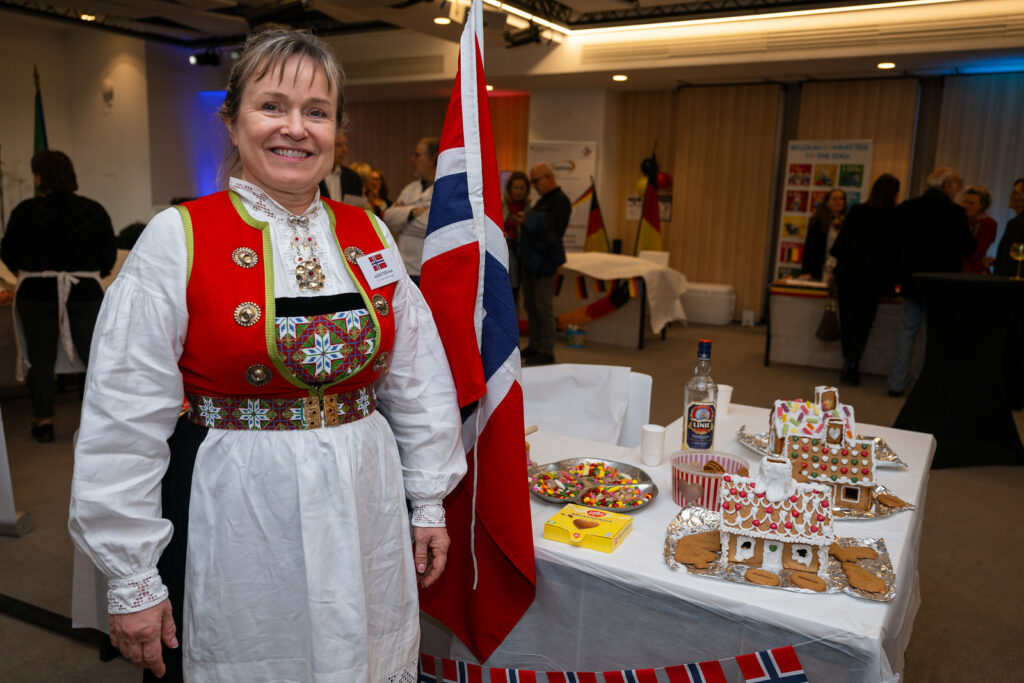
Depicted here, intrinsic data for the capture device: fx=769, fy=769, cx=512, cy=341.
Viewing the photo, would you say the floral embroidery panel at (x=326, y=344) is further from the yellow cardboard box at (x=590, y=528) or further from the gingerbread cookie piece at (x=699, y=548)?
the gingerbread cookie piece at (x=699, y=548)

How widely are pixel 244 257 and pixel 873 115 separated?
8.10 metres

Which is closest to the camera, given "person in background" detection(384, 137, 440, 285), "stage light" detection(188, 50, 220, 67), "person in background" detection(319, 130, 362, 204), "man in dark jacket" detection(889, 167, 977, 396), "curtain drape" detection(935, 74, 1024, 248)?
"person in background" detection(319, 130, 362, 204)

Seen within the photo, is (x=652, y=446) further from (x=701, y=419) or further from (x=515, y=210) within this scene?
(x=515, y=210)

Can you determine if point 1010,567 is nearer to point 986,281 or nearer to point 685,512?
point 986,281

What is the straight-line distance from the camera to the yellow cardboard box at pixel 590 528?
4.51 feet

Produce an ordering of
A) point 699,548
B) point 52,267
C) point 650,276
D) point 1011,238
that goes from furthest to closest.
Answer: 1. point 650,276
2. point 1011,238
3. point 52,267
4. point 699,548

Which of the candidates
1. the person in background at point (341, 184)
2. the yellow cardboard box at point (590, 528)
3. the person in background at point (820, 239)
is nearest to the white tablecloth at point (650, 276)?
the person in background at point (820, 239)

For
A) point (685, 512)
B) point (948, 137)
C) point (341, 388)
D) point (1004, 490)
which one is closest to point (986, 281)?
point (1004, 490)

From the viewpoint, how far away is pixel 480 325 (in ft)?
4.66

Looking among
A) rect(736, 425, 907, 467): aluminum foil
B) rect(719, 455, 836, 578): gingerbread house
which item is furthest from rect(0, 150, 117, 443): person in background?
rect(719, 455, 836, 578): gingerbread house

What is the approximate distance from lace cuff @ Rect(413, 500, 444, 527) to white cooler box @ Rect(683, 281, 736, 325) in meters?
7.55

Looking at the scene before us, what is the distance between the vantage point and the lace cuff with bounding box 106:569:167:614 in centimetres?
101

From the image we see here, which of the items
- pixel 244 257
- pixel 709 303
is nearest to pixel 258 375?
pixel 244 257

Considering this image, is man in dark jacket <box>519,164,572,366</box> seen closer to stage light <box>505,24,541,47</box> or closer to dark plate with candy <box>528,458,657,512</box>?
stage light <box>505,24,541,47</box>
